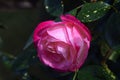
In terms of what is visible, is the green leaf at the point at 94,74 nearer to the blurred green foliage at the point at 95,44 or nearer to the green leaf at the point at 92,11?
the blurred green foliage at the point at 95,44

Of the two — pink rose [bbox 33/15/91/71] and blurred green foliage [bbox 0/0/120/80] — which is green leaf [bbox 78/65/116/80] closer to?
blurred green foliage [bbox 0/0/120/80]

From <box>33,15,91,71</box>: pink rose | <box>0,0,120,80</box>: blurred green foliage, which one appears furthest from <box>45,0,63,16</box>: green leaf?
<box>33,15,91,71</box>: pink rose

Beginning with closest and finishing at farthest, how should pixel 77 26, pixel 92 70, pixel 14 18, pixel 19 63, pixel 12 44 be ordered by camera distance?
pixel 77 26 → pixel 92 70 → pixel 19 63 → pixel 12 44 → pixel 14 18

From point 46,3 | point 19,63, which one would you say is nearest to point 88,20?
point 46,3

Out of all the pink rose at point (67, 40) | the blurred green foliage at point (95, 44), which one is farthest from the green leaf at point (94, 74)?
the pink rose at point (67, 40)

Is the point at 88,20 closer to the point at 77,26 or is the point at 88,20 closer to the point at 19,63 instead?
the point at 77,26

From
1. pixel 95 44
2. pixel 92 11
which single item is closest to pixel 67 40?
pixel 92 11

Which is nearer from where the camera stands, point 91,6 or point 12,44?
point 91,6
